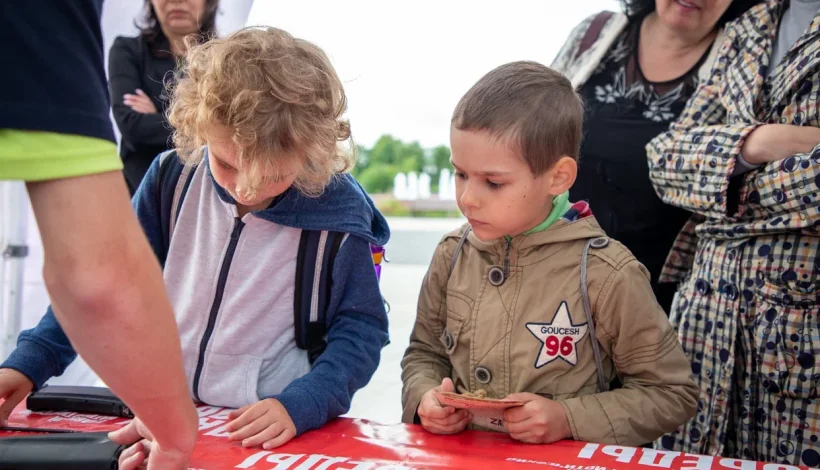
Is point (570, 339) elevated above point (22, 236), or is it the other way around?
point (22, 236)

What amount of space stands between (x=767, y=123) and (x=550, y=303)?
27.3 inches

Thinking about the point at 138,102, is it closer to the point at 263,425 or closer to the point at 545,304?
the point at 263,425

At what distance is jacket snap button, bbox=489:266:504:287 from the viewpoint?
1.49m

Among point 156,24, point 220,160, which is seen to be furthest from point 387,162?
point 220,160

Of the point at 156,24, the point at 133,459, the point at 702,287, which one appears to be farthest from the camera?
the point at 156,24

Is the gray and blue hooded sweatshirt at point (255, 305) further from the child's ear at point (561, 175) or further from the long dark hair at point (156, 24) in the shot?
the long dark hair at point (156, 24)

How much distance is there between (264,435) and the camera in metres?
1.29

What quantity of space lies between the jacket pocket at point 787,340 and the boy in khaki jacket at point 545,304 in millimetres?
267

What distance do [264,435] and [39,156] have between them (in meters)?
0.74

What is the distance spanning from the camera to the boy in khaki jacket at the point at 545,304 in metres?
1.37

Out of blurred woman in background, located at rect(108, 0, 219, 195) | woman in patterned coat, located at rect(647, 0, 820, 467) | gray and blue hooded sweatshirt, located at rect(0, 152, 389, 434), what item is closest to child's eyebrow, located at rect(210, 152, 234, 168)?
gray and blue hooded sweatshirt, located at rect(0, 152, 389, 434)

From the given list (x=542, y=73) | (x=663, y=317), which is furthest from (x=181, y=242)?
(x=663, y=317)

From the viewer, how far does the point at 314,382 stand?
1.43 m

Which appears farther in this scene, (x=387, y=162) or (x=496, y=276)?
(x=387, y=162)
